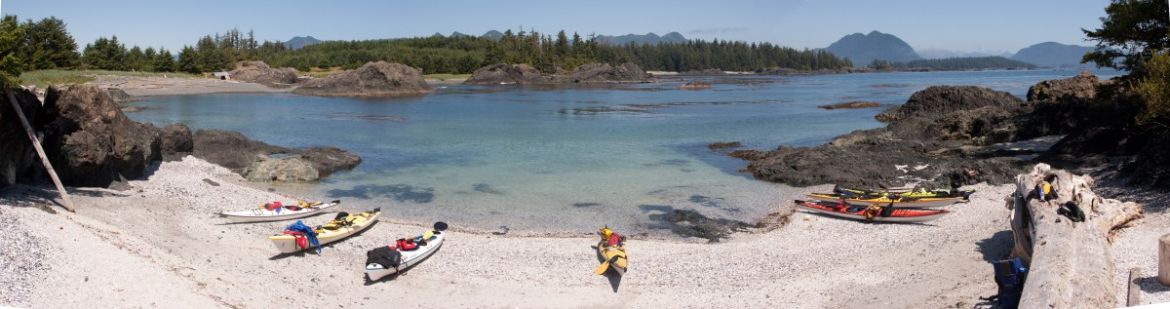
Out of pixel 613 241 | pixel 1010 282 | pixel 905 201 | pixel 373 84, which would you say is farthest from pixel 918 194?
pixel 373 84

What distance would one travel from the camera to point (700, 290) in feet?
46.2

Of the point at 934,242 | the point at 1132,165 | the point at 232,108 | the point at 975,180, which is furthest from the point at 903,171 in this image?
the point at 232,108

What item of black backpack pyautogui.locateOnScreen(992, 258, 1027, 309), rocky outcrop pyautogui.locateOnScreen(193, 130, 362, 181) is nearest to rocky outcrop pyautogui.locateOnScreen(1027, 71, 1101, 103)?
black backpack pyautogui.locateOnScreen(992, 258, 1027, 309)

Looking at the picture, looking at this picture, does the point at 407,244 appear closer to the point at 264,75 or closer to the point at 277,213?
the point at 277,213

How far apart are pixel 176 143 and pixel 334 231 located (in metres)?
14.6

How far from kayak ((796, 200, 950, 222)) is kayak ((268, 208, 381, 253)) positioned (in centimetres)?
1211

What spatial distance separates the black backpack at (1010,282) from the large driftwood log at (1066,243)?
0.62 ft

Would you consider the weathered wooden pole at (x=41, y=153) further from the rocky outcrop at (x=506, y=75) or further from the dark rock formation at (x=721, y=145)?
the rocky outcrop at (x=506, y=75)

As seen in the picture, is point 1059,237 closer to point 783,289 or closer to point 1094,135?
point 783,289

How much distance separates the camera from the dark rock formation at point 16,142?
54.4 ft

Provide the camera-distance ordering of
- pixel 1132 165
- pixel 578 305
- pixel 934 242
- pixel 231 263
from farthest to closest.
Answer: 1. pixel 1132 165
2. pixel 934 242
3. pixel 231 263
4. pixel 578 305

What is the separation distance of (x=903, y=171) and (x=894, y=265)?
1319 cm

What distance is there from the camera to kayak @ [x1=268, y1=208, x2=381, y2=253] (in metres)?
15.2

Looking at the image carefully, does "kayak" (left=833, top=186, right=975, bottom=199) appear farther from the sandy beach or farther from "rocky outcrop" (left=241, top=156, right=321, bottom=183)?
"rocky outcrop" (left=241, top=156, right=321, bottom=183)
